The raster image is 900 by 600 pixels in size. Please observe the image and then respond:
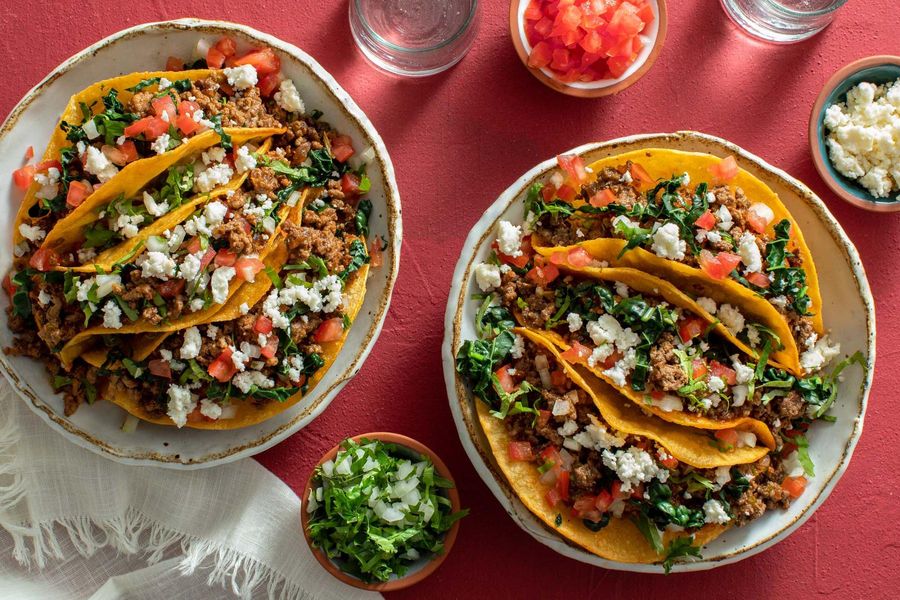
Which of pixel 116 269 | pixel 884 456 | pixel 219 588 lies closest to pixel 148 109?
pixel 116 269

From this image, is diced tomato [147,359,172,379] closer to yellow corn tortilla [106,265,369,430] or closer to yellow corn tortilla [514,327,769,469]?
yellow corn tortilla [106,265,369,430]

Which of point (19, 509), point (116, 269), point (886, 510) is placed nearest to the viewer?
point (116, 269)

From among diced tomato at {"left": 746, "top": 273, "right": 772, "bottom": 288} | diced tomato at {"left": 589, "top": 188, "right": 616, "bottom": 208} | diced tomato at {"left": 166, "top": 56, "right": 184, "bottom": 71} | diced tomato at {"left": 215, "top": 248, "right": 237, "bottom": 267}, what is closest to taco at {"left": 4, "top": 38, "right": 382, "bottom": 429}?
diced tomato at {"left": 215, "top": 248, "right": 237, "bottom": 267}

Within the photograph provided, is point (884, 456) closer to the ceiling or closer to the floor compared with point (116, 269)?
closer to the floor

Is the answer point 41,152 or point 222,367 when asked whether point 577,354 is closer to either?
point 222,367

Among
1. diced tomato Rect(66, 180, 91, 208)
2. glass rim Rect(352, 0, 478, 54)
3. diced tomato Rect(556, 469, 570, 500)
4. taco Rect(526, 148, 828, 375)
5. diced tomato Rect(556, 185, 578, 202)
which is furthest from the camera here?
glass rim Rect(352, 0, 478, 54)

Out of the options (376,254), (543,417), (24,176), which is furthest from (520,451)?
(24,176)

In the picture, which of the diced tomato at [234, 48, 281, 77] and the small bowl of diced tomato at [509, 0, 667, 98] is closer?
the diced tomato at [234, 48, 281, 77]

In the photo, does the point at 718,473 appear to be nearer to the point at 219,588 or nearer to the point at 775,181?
the point at 775,181
